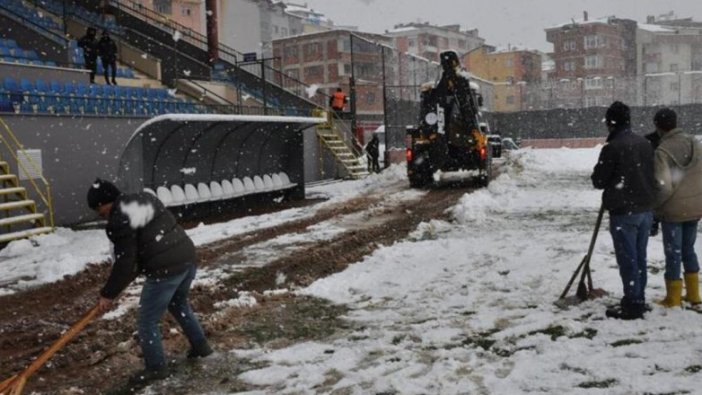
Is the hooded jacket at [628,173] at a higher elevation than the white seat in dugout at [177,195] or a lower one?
higher

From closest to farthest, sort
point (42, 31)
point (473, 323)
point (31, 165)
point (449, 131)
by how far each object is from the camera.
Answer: point (473, 323) < point (31, 165) < point (449, 131) < point (42, 31)

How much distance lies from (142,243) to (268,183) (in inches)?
500

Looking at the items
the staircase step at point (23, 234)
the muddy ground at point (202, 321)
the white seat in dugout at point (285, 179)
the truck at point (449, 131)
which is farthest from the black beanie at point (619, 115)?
the truck at point (449, 131)

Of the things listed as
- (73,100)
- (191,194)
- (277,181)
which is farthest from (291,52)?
(191,194)

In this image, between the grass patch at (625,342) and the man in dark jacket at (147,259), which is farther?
the grass patch at (625,342)

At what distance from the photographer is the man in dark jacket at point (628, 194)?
19.7ft

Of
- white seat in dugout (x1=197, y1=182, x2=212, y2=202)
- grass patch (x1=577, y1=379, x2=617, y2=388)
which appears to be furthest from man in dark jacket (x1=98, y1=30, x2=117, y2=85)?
grass patch (x1=577, y1=379, x2=617, y2=388)

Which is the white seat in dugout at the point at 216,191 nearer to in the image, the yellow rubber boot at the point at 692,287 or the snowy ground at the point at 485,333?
the snowy ground at the point at 485,333

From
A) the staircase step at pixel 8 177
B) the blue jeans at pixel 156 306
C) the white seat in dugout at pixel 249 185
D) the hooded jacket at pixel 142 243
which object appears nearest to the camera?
the hooded jacket at pixel 142 243

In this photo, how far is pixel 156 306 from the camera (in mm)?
5195

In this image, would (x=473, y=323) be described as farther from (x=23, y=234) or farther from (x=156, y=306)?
(x=23, y=234)

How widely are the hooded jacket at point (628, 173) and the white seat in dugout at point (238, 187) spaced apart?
37.5ft

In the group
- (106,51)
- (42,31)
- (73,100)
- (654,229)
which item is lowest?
(654,229)

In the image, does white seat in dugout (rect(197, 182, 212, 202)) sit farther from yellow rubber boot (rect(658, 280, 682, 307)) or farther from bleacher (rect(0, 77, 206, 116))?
yellow rubber boot (rect(658, 280, 682, 307))
